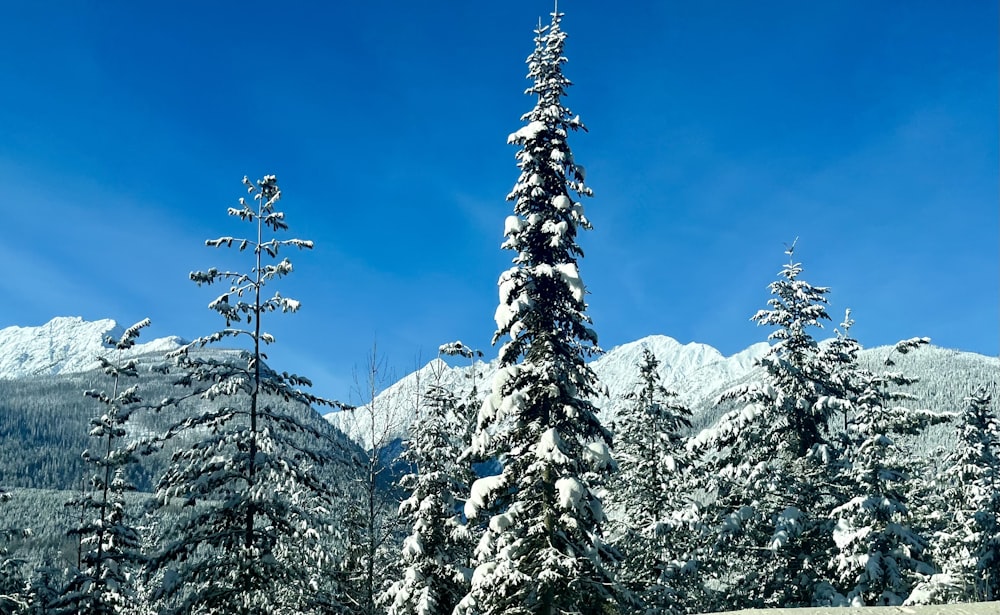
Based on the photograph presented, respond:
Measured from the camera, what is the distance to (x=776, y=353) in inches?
944

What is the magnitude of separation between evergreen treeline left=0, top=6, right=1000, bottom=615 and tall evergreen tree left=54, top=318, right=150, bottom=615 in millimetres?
91

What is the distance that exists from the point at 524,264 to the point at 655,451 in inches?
492

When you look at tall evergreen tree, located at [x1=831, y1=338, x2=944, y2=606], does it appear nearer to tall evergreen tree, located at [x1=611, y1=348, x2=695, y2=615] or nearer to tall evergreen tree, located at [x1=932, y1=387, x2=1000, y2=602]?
tall evergreen tree, located at [x1=611, y1=348, x2=695, y2=615]

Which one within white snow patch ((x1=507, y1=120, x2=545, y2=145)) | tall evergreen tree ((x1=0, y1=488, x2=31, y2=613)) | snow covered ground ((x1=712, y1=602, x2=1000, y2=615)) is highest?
white snow patch ((x1=507, y1=120, x2=545, y2=145))

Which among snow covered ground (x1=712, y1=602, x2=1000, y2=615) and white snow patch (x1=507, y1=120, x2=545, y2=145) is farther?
white snow patch (x1=507, y1=120, x2=545, y2=145)

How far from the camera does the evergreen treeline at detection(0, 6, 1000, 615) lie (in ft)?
54.9

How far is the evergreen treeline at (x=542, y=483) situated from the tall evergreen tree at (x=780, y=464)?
0.07 m

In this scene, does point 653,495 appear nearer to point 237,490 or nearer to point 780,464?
point 780,464

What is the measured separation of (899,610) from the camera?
11109 mm

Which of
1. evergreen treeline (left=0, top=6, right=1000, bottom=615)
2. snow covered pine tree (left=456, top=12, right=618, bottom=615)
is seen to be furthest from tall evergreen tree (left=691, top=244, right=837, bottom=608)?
snow covered pine tree (left=456, top=12, right=618, bottom=615)

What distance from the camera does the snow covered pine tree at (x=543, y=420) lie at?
52.0ft

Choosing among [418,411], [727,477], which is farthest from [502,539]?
[727,477]

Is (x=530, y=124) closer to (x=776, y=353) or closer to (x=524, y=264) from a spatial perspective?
(x=524, y=264)

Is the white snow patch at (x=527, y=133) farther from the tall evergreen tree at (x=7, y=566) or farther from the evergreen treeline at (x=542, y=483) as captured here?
the tall evergreen tree at (x=7, y=566)
